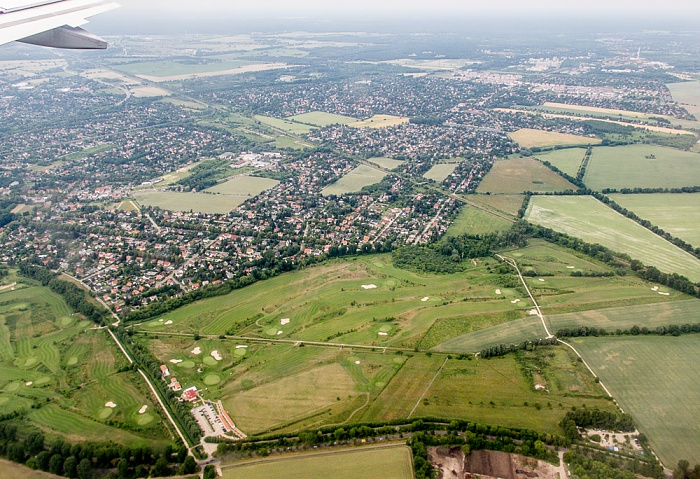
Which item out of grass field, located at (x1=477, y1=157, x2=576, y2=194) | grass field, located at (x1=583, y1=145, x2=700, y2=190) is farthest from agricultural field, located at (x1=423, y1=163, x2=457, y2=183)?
grass field, located at (x1=583, y1=145, x2=700, y2=190)

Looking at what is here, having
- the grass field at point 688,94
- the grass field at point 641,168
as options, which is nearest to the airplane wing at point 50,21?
the grass field at point 641,168

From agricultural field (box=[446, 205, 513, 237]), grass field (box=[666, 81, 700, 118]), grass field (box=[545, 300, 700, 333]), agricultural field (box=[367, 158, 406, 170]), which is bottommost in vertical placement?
grass field (box=[545, 300, 700, 333])

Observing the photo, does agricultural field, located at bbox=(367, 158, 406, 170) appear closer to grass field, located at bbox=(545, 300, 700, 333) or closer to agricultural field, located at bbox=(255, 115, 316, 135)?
agricultural field, located at bbox=(255, 115, 316, 135)

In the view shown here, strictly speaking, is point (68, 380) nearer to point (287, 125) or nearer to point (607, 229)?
point (607, 229)

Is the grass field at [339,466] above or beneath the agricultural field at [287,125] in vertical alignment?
beneath

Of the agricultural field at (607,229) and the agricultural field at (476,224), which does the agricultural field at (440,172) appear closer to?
the agricultural field at (476,224)
